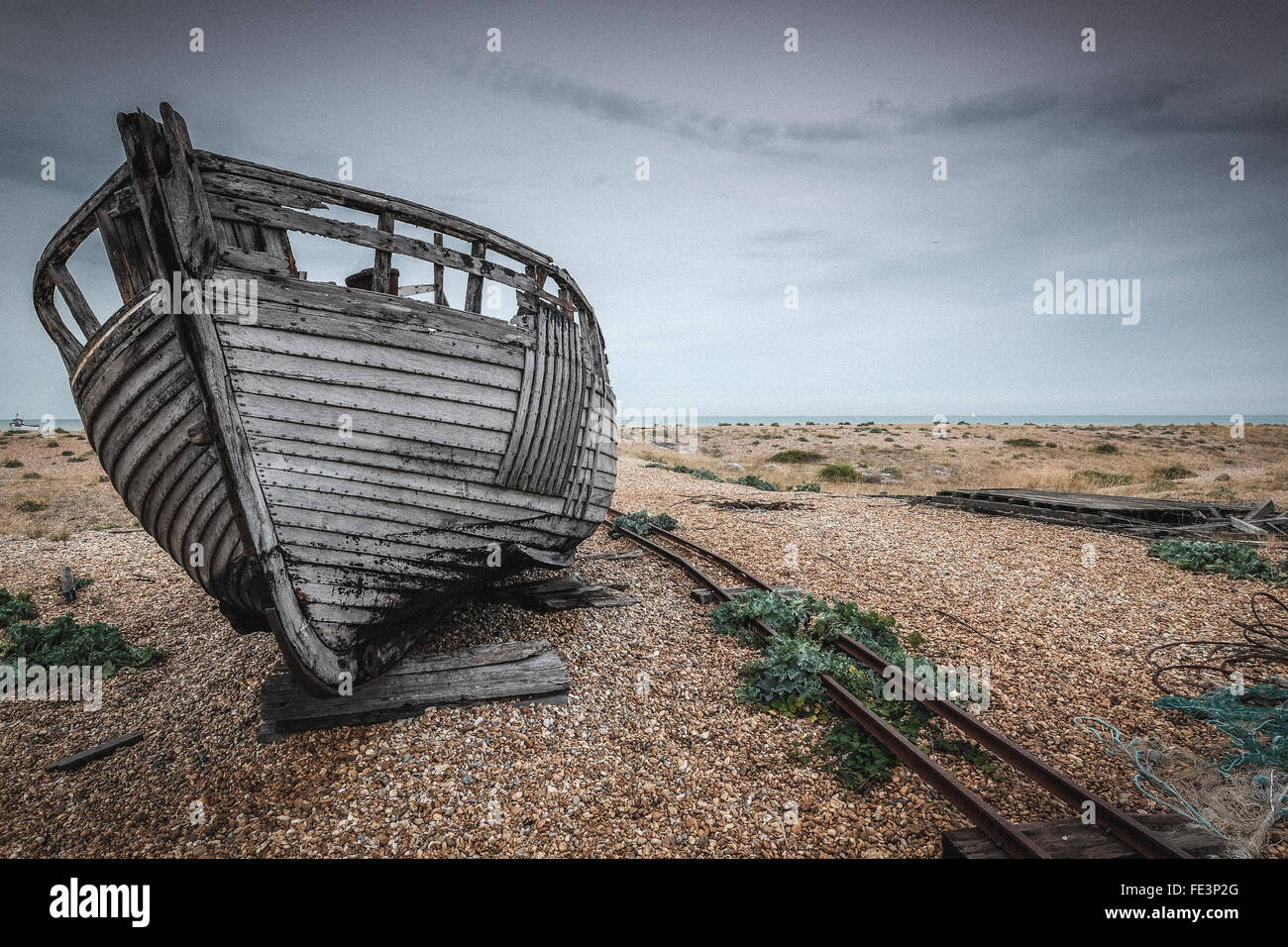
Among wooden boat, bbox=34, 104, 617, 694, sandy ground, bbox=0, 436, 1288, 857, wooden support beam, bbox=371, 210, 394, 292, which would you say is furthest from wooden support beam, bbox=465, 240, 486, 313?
sandy ground, bbox=0, 436, 1288, 857

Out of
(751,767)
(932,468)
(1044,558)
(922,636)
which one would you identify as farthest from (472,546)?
(932,468)

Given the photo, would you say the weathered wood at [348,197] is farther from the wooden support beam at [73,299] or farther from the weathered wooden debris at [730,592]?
the weathered wooden debris at [730,592]

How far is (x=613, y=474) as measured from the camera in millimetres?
6645

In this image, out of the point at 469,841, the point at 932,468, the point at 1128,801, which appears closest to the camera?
the point at 469,841

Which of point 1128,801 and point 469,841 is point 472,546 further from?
point 1128,801

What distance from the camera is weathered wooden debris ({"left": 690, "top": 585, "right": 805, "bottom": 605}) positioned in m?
6.65

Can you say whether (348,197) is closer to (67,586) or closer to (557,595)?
(557,595)

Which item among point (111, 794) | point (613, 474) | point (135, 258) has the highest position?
point (135, 258)

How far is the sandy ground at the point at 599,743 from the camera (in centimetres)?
324

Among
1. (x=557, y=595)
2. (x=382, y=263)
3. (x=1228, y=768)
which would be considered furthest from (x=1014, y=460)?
(x=382, y=263)

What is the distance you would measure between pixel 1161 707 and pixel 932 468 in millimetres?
24619

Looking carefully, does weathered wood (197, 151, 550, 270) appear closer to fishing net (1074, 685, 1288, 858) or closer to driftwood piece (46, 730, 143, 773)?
driftwood piece (46, 730, 143, 773)

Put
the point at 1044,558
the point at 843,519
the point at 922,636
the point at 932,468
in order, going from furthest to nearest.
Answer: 1. the point at 932,468
2. the point at 843,519
3. the point at 1044,558
4. the point at 922,636

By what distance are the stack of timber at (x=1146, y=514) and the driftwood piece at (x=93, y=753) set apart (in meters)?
13.9
